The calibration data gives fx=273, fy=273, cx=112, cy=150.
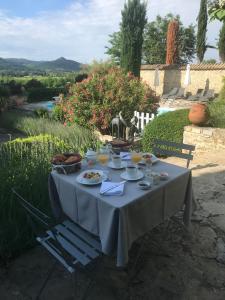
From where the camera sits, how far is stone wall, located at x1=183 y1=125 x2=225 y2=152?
237 inches

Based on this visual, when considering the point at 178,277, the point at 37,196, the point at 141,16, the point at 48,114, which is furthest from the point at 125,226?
the point at 141,16

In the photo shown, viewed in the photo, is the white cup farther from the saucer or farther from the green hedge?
the green hedge

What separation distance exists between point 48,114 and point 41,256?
8.90 m

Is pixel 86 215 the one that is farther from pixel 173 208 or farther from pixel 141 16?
pixel 141 16

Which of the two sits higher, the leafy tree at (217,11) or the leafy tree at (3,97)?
the leafy tree at (217,11)

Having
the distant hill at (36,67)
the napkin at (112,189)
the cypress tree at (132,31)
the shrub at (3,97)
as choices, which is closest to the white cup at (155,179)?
the napkin at (112,189)

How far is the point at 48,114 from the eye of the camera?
11.1 meters

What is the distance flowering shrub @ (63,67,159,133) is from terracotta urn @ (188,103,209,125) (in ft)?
7.69

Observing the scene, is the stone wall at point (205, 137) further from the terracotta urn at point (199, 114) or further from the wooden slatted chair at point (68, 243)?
the wooden slatted chair at point (68, 243)

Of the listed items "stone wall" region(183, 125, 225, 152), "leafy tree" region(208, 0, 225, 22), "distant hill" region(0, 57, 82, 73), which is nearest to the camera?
"leafy tree" region(208, 0, 225, 22)

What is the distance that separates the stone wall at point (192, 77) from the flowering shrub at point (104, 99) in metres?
11.0

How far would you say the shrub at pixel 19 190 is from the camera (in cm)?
283

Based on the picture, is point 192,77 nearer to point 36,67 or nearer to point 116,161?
point 116,161

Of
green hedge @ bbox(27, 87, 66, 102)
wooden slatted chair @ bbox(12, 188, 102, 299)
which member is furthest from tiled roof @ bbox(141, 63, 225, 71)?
wooden slatted chair @ bbox(12, 188, 102, 299)
